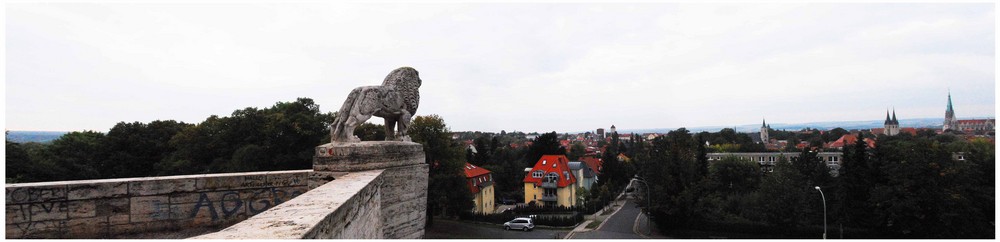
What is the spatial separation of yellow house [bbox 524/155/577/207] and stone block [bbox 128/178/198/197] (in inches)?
1537

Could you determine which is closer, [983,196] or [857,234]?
[983,196]

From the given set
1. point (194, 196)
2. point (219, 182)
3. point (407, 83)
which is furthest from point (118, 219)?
point (407, 83)

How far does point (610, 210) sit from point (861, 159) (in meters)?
20.8

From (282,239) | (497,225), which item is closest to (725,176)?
(497,225)

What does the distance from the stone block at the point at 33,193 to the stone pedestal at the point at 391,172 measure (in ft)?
7.71

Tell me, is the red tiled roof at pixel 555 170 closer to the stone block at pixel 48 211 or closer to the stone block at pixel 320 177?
the stone block at pixel 320 177

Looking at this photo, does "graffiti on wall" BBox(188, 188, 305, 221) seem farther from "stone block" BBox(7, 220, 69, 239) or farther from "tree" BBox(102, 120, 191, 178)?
"tree" BBox(102, 120, 191, 178)

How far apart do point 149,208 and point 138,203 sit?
116 millimetres

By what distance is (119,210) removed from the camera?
16.9 ft

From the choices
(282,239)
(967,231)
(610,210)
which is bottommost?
(610,210)

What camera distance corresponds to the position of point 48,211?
4816 millimetres

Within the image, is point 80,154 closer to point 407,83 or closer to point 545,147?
point 407,83

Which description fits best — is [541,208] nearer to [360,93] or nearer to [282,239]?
[360,93]

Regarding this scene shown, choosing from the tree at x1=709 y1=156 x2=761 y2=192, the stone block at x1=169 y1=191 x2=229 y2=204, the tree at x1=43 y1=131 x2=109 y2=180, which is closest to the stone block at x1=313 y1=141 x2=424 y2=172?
the stone block at x1=169 y1=191 x2=229 y2=204
